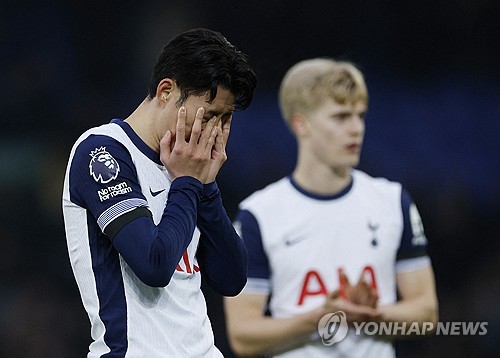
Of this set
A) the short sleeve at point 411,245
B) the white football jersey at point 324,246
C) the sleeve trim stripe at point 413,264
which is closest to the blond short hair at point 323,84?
the white football jersey at point 324,246

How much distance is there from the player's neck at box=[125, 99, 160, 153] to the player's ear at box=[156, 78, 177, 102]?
0.21 feet

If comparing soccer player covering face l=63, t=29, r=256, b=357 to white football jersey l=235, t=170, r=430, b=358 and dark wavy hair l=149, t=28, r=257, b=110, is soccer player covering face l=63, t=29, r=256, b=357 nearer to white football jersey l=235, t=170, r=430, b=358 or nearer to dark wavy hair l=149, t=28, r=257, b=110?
dark wavy hair l=149, t=28, r=257, b=110

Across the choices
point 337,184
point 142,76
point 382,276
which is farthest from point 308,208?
point 142,76

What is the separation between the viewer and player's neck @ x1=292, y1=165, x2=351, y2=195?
4.56 m

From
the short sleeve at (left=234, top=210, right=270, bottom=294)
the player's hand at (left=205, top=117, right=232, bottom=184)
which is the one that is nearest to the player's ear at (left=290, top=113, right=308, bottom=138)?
the short sleeve at (left=234, top=210, right=270, bottom=294)

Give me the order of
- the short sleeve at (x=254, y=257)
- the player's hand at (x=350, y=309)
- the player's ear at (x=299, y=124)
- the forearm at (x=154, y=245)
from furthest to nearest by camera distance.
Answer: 1. the player's ear at (x=299, y=124)
2. the short sleeve at (x=254, y=257)
3. the player's hand at (x=350, y=309)
4. the forearm at (x=154, y=245)

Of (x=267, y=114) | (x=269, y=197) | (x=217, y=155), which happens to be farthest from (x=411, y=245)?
(x=267, y=114)

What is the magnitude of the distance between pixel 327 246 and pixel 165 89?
77.8 inches

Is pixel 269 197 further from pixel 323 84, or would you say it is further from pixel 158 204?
pixel 158 204

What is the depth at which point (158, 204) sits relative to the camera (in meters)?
2.60

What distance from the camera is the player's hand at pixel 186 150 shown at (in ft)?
8.36

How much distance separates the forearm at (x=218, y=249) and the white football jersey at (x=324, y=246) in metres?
1.50

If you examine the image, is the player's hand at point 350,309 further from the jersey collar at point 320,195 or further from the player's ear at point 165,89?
the player's ear at point 165,89

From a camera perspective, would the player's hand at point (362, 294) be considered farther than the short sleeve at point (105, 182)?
Yes
